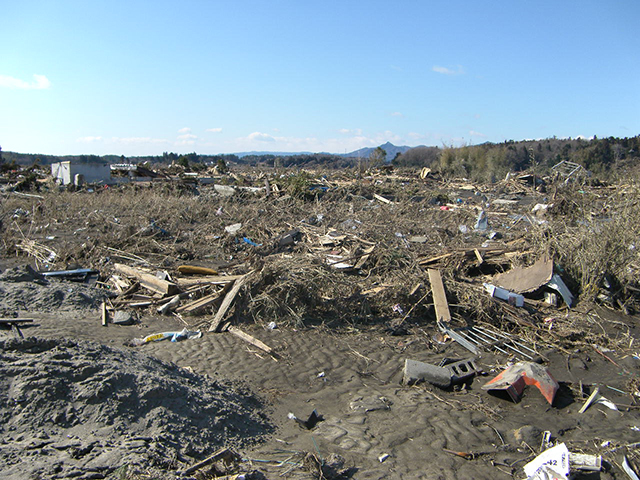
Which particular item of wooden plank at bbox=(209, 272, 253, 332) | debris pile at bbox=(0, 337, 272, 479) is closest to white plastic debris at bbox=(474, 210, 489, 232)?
wooden plank at bbox=(209, 272, 253, 332)

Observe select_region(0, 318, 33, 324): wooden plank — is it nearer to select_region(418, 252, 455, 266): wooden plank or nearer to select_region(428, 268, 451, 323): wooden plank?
select_region(428, 268, 451, 323): wooden plank

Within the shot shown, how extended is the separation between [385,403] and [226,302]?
2760mm

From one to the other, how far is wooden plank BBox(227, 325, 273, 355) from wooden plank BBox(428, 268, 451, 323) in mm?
2575

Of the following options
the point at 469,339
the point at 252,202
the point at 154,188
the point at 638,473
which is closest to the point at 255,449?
the point at 638,473

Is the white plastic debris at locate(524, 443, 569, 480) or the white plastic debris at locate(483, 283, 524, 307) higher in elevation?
the white plastic debris at locate(483, 283, 524, 307)

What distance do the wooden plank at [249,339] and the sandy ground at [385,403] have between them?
3.3 inches

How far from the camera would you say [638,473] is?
322cm

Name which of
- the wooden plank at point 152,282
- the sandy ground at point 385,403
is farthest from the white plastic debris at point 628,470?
the wooden plank at point 152,282

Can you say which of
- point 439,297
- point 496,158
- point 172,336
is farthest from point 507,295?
point 496,158

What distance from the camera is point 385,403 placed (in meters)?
4.31

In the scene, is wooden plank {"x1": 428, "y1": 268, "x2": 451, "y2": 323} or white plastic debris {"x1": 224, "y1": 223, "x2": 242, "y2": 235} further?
white plastic debris {"x1": 224, "y1": 223, "x2": 242, "y2": 235}

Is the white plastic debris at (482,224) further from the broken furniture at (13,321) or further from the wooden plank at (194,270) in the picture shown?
the broken furniture at (13,321)

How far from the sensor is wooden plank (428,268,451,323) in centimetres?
632

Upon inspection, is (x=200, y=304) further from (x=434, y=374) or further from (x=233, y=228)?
(x=233, y=228)
